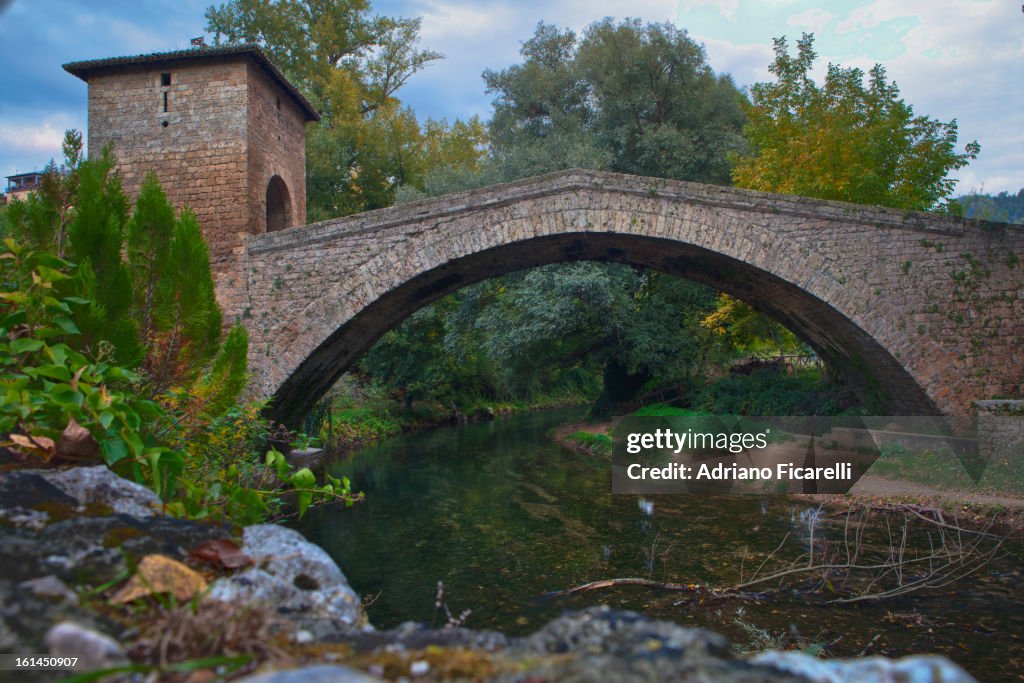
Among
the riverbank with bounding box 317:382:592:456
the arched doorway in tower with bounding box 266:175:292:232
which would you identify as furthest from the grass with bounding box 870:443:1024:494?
the arched doorway in tower with bounding box 266:175:292:232

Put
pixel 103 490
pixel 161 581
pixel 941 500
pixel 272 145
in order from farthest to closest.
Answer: pixel 272 145
pixel 941 500
pixel 103 490
pixel 161 581

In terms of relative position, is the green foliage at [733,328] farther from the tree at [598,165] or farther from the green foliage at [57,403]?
the green foliage at [57,403]

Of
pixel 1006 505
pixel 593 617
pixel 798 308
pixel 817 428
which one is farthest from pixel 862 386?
pixel 593 617

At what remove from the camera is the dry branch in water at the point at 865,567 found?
528cm

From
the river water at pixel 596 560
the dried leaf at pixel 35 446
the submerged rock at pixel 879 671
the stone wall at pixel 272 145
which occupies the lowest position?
the river water at pixel 596 560

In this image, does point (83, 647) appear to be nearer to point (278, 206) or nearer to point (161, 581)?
point (161, 581)

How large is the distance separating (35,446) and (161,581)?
43.6 inches

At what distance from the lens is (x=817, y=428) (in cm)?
1223

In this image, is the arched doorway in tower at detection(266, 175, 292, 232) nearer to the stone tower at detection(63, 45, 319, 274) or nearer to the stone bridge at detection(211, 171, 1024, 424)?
the stone tower at detection(63, 45, 319, 274)

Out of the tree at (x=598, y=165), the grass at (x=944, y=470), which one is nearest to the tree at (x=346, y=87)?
the tree at (x=598, y=165)

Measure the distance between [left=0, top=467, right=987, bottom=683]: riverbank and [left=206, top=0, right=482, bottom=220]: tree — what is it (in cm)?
1970

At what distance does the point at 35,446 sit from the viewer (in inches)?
80.6

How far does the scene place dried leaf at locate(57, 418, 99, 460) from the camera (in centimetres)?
209

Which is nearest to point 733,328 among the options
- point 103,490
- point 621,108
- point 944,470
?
point 944,470
